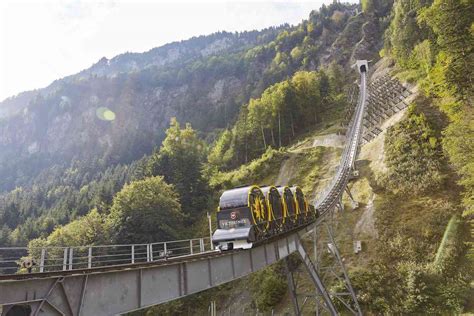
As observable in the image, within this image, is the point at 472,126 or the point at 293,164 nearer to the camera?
the point at 472,126

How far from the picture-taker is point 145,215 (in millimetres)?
45312

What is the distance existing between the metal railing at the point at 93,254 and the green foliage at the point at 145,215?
1411 mm

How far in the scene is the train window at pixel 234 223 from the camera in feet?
68.2

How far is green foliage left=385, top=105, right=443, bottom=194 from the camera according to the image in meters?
34.5

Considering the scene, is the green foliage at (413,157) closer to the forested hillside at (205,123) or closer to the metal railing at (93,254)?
the metal railing at (93,254)

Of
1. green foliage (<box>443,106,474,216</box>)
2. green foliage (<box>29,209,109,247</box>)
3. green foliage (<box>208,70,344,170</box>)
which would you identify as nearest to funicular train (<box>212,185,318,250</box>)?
green foliage (<box>443,106,474,216</box>)

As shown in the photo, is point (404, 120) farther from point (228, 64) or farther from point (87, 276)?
point (228, 64)

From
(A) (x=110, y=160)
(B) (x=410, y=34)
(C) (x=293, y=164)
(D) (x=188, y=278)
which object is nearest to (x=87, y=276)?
(D) (x=188, y=278)

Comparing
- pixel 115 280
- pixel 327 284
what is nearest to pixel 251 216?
pixel 115 280

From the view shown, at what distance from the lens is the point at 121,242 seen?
43.7 metres

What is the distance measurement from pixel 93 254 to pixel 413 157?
128ft

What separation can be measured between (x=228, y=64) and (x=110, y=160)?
277 feet

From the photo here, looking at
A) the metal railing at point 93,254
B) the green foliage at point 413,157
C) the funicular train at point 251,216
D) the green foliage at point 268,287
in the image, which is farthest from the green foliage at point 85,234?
the green foliage at point 413,157

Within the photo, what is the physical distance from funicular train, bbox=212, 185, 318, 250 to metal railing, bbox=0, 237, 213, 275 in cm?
184
